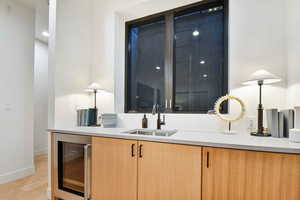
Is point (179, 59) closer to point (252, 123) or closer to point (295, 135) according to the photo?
point (252, 123)

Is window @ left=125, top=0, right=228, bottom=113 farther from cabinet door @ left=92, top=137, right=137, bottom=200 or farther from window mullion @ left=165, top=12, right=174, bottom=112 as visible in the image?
cabinet door @ left=92, top=137, right=137, bottom=200

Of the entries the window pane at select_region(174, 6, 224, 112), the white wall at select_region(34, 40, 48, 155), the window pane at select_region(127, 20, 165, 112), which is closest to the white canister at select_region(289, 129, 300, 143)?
the window pane at select_region(174, 6, 224, 112)

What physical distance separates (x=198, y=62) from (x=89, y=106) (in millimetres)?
1806

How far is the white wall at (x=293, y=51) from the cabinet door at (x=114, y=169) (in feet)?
4.72

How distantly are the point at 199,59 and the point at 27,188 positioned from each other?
9.84ft

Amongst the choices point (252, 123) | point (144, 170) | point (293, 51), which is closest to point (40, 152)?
point (144, 170)

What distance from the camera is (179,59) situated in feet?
7.36

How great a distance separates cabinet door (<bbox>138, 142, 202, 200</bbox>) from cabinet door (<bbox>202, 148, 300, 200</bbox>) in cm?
8

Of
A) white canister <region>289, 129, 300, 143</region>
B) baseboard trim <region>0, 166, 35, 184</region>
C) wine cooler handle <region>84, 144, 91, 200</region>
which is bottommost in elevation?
baseboard trim <region>0, 166, 35, 184</region>

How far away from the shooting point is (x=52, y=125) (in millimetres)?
2057

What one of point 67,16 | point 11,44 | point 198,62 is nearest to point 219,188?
point 198,62

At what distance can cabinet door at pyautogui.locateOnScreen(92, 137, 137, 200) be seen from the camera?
1425 millimetres

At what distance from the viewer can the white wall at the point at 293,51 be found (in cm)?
130

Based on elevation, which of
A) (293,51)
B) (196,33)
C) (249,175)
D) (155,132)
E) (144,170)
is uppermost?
(196,33)
